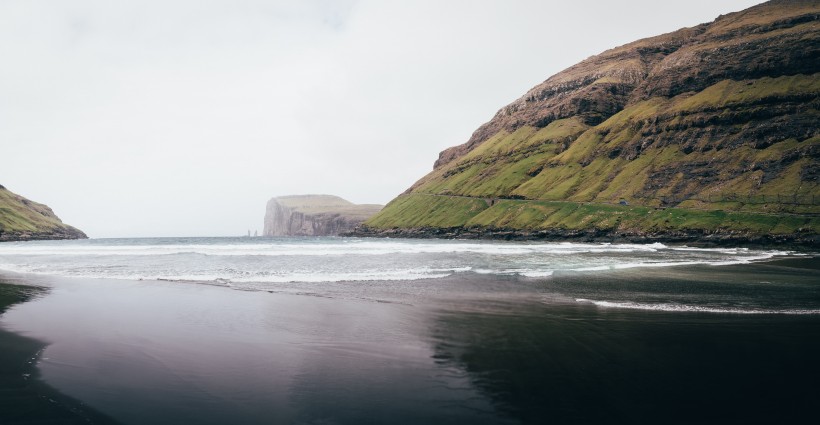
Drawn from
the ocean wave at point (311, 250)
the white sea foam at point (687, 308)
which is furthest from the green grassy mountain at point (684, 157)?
the white sea foam at point (687, 308)

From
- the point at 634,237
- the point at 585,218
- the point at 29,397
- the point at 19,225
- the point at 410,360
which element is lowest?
the point at 410,360

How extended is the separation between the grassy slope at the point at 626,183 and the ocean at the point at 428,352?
7865 centimetres

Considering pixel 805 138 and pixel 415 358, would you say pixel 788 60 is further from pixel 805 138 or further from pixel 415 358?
pixel 415 358

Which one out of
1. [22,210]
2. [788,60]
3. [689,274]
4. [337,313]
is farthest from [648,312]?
[22,210]

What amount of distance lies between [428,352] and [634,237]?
10089 cm

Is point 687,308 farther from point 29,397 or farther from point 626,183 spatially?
point 626,183

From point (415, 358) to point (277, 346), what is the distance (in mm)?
4973

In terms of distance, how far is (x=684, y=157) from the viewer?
407ft

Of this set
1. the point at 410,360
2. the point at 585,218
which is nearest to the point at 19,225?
the point at 585,218

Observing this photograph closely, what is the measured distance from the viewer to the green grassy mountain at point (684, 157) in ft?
309

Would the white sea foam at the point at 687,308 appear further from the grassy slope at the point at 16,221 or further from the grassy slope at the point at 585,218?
the grassy slope at the point at 16,221

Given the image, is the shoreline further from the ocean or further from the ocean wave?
the ocean

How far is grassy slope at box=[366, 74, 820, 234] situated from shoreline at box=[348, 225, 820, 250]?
7.37ft

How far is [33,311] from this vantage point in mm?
20469
